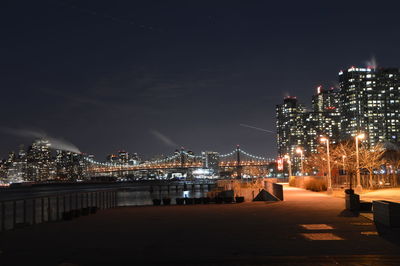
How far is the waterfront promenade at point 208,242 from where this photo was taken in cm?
1138

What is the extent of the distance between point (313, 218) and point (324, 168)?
48218 millimetres

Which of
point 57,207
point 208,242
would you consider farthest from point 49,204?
Result: point 208,242

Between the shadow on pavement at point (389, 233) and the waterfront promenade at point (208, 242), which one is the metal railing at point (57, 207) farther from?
the shadow on pavement at point (389, 233)

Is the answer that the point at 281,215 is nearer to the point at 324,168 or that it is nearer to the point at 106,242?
the point at 106,242

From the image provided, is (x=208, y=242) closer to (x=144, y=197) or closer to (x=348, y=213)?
Result: (x=348, y=213)

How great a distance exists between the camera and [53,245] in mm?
14031

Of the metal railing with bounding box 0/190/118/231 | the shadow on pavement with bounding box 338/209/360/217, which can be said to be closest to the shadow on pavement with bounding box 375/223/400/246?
the shadow on pavement with bounding box 338/209/360/217

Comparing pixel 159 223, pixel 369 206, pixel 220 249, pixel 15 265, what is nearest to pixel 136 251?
pixel 220 249

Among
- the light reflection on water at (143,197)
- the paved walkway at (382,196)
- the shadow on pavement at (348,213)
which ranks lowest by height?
the light reflection on water at (143,197)

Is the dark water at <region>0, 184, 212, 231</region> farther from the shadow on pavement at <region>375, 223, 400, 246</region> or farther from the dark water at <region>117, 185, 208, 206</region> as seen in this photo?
the shadow on pavement at <region>375, 223, 400, 246</region>

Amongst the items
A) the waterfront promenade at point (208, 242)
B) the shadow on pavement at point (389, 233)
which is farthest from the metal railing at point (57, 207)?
the shadow on pavement at point (389, 233)

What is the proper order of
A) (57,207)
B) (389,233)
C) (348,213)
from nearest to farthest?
(389,233), (348,213), (57,207)

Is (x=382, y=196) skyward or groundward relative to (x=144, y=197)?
skyward

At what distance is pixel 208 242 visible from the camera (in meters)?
14.0
